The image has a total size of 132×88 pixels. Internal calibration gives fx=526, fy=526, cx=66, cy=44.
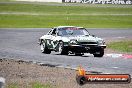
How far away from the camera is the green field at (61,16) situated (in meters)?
57.3

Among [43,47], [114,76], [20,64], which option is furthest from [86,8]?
[114,76]

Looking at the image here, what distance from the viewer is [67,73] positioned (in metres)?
15.2

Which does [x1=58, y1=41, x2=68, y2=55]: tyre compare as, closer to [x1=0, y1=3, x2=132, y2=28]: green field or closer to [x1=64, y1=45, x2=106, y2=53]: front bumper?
[x1=64, y1=45, x2=106, y2=53]: front bumper

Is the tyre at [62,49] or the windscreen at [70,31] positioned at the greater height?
the windscreen at [70,31]

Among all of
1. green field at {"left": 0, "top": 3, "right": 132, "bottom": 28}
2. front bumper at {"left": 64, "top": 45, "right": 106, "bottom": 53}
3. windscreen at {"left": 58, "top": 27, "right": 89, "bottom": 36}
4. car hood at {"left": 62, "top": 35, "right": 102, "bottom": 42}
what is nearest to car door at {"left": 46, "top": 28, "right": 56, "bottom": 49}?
windscreen at {"left": 58, "top": 27, "right": 89, "bottom": 36}

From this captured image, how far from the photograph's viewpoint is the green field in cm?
5728

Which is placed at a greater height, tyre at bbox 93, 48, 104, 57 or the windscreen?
the windscreen

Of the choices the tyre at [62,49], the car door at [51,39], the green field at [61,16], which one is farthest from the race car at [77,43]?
the green field at [61,16]

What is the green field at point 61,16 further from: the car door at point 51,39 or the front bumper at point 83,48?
the front bumper at point 83,48

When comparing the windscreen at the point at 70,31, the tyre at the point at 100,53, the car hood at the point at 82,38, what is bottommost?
the tyre at the point at 100,53

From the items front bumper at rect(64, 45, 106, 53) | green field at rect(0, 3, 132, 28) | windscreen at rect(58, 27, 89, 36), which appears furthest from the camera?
green field at rect(0, 3, 132, 28)

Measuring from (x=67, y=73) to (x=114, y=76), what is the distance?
19.3 feet

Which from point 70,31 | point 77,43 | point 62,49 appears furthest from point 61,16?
point 77,43

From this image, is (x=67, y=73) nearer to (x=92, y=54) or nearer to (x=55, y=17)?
(x=92, y=54)
